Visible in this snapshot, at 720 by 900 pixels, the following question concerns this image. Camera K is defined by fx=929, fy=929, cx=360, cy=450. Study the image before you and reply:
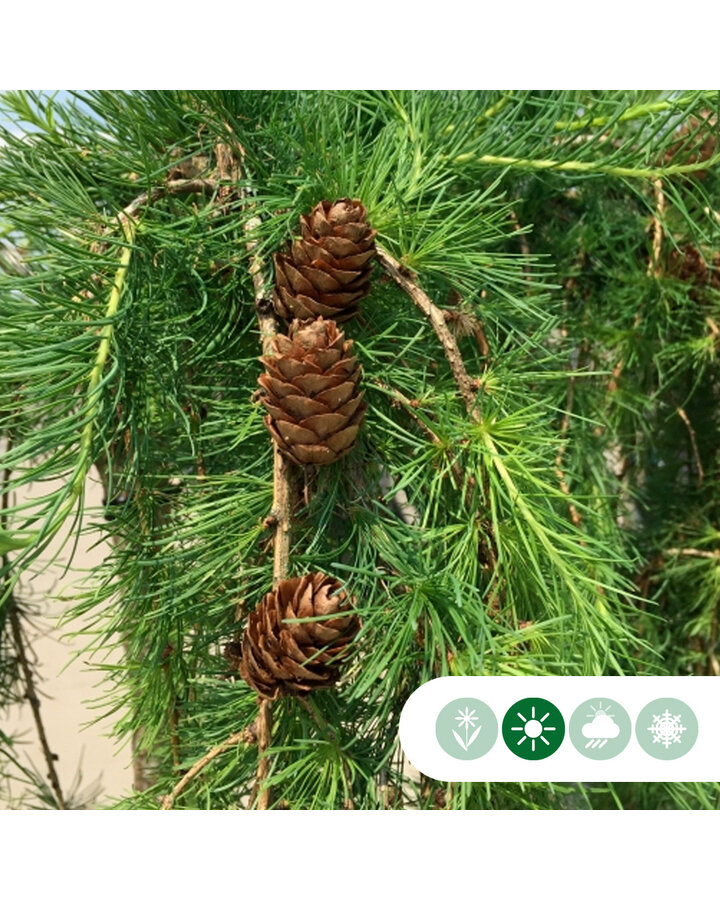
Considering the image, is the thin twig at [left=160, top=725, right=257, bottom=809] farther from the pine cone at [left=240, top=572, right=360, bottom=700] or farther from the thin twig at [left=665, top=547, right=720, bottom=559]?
the thin twig at [left=665, top=547, right=720, bottom=559]

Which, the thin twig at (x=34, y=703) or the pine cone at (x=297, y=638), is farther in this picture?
the thin twig at (x=34, y=703)

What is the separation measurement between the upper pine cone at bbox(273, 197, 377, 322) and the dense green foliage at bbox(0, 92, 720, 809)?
10mm

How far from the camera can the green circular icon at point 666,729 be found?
0.24 metres

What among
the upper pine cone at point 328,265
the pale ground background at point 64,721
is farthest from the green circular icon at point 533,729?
the pale ground background at point 64,721

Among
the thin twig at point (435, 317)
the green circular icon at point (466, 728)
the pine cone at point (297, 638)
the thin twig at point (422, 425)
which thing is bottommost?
the green circular icon at point (466, 728)

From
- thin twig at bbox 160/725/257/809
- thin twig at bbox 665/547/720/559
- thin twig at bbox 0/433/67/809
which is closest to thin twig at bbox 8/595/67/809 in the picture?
thin twig at bbox 0/433/67/809

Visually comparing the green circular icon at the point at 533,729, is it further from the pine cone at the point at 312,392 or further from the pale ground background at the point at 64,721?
the pale ground background at the point at 64,721

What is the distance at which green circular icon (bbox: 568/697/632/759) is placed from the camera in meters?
0.23

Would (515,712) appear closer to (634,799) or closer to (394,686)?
(394,686)

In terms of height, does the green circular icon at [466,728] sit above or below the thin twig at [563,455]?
below

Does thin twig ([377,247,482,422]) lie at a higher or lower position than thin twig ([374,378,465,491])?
higher

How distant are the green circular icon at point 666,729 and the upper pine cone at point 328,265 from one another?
0.42ft
